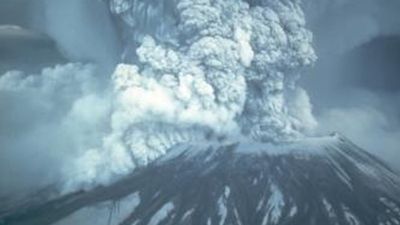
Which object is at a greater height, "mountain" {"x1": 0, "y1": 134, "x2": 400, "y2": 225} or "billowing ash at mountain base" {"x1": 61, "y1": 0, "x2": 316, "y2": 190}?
"billowing ash at mountain base" {"x1": 61, "y1": 0, "x2": 316, "y2": 190}

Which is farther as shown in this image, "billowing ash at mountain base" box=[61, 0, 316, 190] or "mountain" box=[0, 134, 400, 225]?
"billowing ash at mountain base" box=[61, 0, 316, 190]

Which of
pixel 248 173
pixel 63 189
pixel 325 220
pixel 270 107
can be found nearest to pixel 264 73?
pixel 270 107

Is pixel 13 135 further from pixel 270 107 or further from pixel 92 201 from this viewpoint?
pixel 270 107

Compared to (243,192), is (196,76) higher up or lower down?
higher up

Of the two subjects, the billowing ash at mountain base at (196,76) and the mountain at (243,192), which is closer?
the mountain at (243,192)
